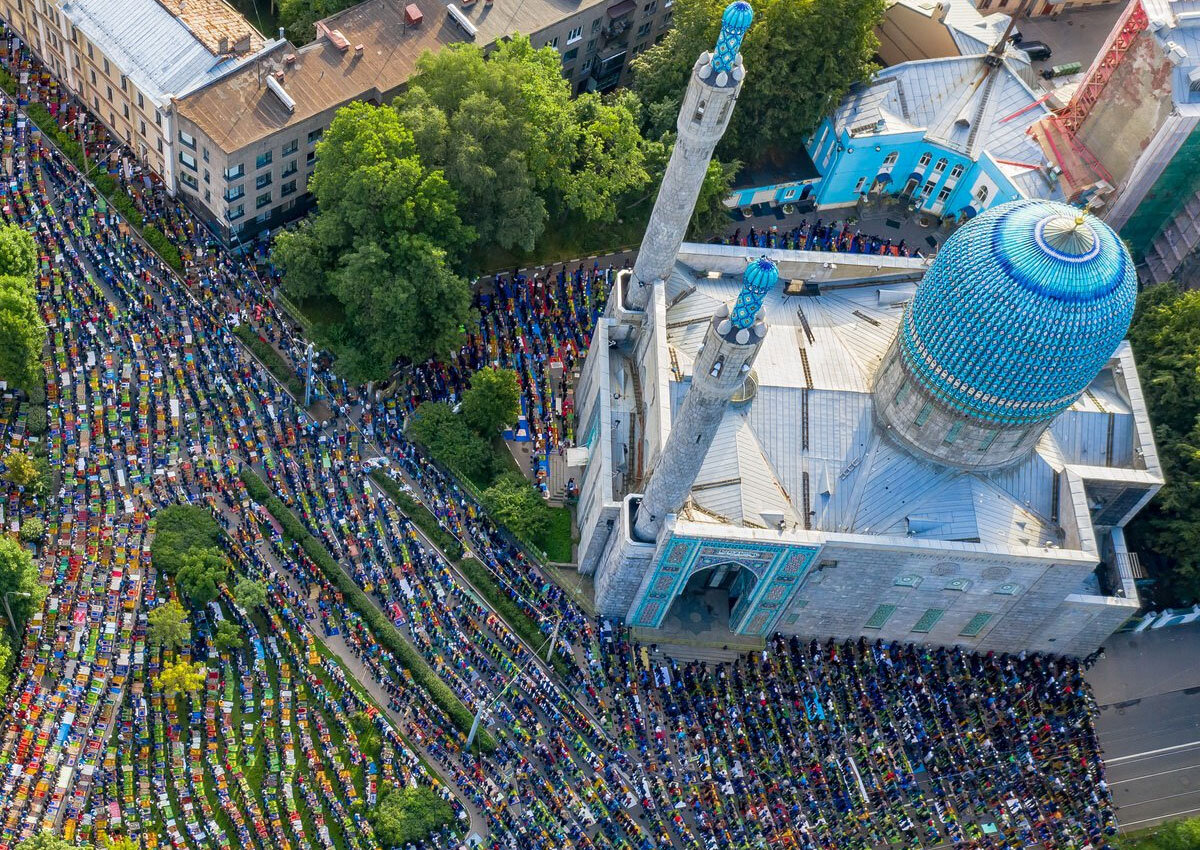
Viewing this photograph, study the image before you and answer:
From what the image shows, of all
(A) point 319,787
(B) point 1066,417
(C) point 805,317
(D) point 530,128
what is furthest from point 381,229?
(B) point 1066,417

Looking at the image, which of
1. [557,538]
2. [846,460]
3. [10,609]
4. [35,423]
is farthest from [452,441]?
[10,609]

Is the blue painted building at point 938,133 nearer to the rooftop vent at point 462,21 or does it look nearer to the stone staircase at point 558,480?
the rooftop vent at point 462,21

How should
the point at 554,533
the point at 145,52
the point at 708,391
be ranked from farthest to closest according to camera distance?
the point at 145,52
the point at 554,533
the point at 708,391

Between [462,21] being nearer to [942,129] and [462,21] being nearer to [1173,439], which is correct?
[942,129]

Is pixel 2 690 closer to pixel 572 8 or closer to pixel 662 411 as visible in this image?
pixel 662 411

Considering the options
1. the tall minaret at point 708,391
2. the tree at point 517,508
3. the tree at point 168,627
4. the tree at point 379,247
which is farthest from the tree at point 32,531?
the tall minaret at point 708,391

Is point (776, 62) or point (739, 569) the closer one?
point (739, 569)

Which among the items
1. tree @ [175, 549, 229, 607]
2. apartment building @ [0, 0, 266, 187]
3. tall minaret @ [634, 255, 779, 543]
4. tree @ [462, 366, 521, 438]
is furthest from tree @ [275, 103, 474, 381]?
tall minaret @ [634, 255, 779, 543]

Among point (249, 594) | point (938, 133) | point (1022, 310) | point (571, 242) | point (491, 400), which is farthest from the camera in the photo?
point (938, 133)
